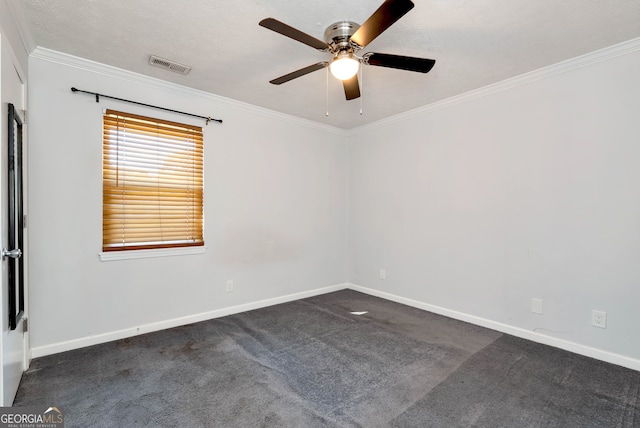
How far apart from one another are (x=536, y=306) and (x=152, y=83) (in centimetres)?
421

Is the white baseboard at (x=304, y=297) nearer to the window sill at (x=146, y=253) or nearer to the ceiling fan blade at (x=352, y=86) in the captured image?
the window sill at (x=146, y=253)

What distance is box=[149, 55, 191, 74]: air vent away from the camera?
2.63 metres

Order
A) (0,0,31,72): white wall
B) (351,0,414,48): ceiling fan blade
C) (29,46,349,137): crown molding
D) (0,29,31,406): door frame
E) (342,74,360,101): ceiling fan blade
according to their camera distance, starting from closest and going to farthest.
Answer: (351,0,414,48): ceiling fan blade < (0,29,31,406): door frame < (0,0,31,72): white wall < (342,74,360,101): ceiling fan blade < (29,46,349,137): crown molding

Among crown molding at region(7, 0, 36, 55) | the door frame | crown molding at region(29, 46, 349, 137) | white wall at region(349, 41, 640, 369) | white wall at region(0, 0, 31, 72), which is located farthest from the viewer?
crown molding at region(29, 46, 349, 137)

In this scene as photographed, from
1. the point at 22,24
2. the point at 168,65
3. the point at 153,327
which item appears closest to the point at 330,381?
the point at 153,327

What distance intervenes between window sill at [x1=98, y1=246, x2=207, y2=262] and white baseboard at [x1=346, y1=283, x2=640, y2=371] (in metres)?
2.52

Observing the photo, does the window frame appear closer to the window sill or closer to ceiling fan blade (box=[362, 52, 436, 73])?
the window sill

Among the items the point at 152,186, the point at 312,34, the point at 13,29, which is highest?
the point at 312,34

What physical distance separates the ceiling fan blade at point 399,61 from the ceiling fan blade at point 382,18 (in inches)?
5.2

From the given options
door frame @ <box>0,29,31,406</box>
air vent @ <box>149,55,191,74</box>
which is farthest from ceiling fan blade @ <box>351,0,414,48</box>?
door frame @ <box>0,29,31,406</box>

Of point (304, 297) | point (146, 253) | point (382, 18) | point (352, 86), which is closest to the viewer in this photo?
point (382, 18)

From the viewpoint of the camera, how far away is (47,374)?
87.9 inches

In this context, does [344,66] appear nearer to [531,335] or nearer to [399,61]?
[399,61]

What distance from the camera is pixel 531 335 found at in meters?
2.89
